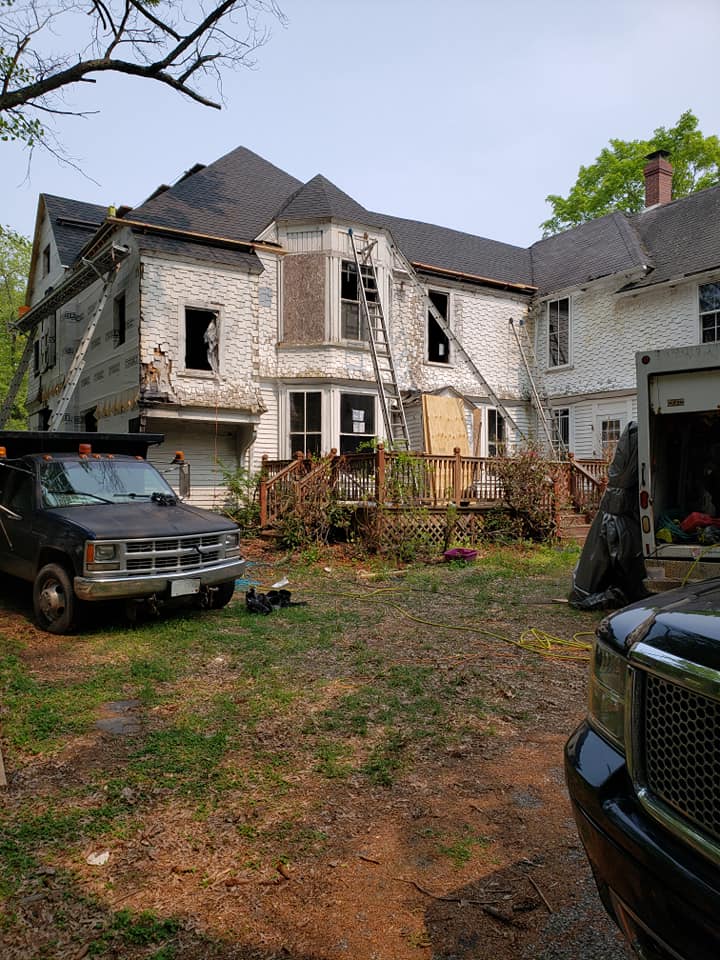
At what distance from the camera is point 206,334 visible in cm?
1605

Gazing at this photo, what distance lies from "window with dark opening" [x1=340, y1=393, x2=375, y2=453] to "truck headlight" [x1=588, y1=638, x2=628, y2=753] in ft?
48.7

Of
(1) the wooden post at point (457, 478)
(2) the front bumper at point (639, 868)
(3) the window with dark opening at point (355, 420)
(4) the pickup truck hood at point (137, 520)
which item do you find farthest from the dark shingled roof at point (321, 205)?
(2) the front bumper at point (639, 868)

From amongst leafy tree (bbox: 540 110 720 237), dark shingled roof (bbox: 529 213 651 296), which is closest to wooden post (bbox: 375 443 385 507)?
dark shingled roof (bbox: 529 213 651 296)

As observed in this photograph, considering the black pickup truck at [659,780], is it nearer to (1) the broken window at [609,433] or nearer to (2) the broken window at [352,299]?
(2) the broken window at [352,299]

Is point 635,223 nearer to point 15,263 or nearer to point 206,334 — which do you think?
point 206,334

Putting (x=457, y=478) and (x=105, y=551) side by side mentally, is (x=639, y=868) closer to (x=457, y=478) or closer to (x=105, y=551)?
(x=105, y=551)

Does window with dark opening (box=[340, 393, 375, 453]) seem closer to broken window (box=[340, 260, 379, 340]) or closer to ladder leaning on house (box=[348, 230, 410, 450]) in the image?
ladder leaning on house (box=[348, 230, 410, 450])

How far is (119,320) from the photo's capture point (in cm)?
1675

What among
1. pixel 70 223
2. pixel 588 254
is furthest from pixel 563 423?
pixel 70 223

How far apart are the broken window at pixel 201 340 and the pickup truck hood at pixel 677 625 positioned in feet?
48.8

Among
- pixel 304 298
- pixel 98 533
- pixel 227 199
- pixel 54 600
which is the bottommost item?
pixel 54 600

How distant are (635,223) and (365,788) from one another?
22346 millimetres

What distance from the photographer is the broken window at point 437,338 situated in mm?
19391

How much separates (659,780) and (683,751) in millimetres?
131
